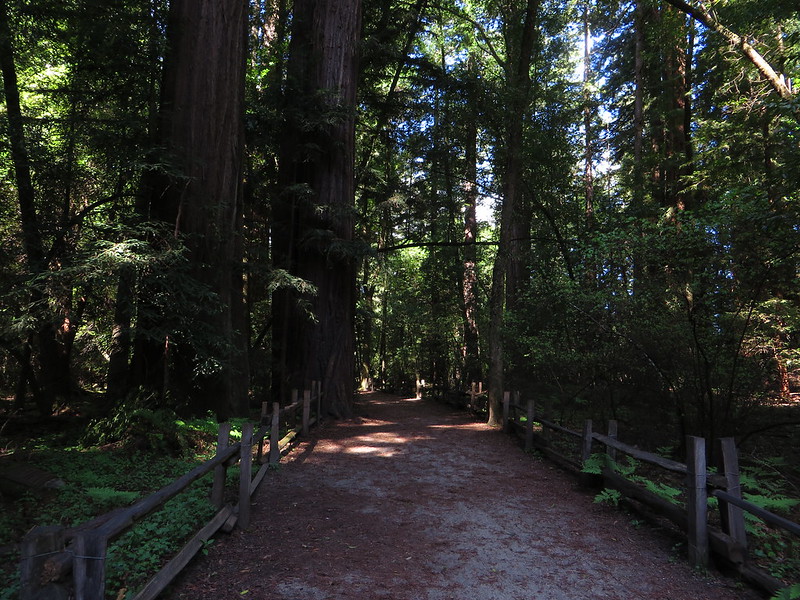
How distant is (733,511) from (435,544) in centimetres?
274

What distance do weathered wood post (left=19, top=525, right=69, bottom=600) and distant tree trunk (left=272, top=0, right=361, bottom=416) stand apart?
10457 millimetres

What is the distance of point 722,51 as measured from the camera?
9820 millimetres

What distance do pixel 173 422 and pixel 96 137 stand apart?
471 centimetres

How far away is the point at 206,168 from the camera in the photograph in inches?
354

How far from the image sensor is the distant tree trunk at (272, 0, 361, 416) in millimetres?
12992

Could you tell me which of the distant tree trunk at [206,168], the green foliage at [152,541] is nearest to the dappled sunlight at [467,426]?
the distant tree trunk at [206,168]

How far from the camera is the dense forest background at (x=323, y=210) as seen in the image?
7.21 metres

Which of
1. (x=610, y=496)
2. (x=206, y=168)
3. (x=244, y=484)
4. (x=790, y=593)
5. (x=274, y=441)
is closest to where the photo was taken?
(x=790, y=593)

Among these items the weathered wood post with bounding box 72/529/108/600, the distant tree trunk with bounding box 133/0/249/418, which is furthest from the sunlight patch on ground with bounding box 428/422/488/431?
the weathered wood post with bounding box 72/529/108/600

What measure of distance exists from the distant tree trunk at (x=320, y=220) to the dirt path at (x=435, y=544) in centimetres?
504

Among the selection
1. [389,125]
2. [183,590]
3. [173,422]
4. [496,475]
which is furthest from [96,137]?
[389,125]

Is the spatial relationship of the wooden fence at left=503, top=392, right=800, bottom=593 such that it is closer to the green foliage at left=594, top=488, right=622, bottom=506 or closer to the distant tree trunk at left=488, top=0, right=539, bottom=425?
the green foliage at left=594, top=488, right=622, bottom=506

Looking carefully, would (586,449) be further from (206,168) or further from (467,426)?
(206,168)

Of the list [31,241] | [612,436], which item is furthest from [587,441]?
[31,241]
